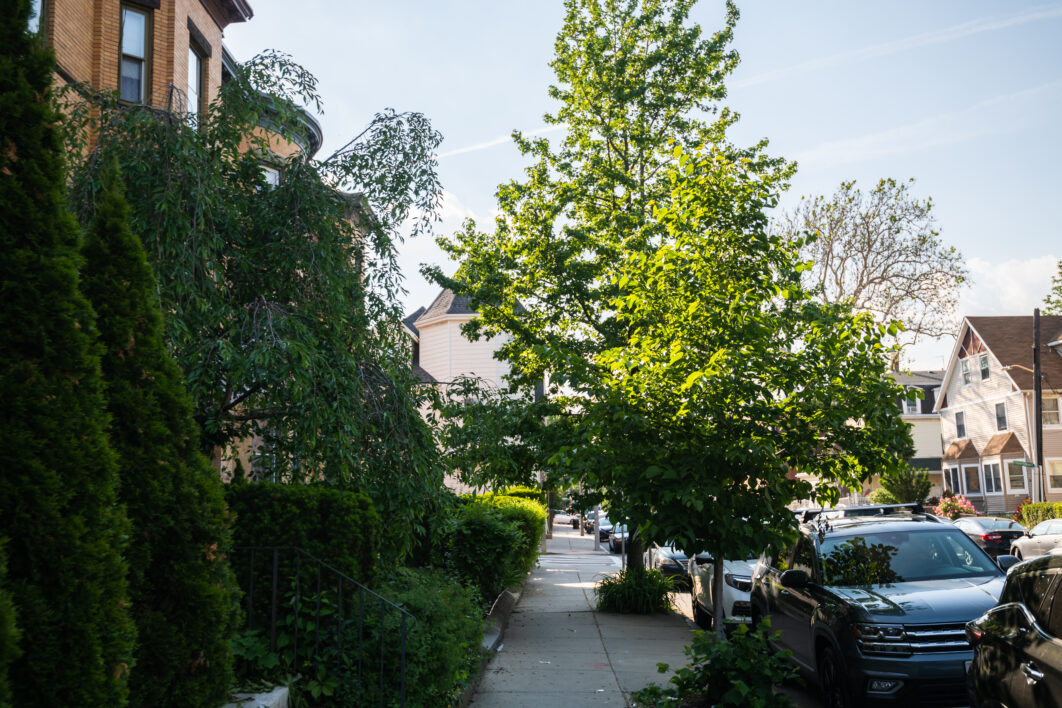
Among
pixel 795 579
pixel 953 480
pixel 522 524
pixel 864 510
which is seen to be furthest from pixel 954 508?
pixel 795 579

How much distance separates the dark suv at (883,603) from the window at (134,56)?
34.6 ft

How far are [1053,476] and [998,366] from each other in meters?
6.20

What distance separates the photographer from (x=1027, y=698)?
5.31 m

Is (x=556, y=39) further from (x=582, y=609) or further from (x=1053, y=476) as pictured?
(x=1053, y=476)

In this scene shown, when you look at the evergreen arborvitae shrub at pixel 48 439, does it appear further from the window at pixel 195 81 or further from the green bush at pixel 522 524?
the green bush at pixel 522 524

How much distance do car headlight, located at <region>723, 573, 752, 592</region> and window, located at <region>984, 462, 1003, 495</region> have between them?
3885cm

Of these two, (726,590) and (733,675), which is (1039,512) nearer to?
(726,590)

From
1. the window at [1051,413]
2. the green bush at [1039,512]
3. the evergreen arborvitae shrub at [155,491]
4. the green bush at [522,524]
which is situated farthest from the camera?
the window at [1051,413]

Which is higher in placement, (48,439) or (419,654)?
(48,439)

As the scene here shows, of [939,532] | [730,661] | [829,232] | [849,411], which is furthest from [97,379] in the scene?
[829,232]

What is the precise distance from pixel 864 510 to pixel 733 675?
578 centimetres

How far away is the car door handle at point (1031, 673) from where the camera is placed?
5.21 metres

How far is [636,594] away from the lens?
15156 millimetres

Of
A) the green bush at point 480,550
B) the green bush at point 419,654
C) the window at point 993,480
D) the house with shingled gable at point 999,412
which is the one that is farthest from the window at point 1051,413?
the green bush at point 419,654
